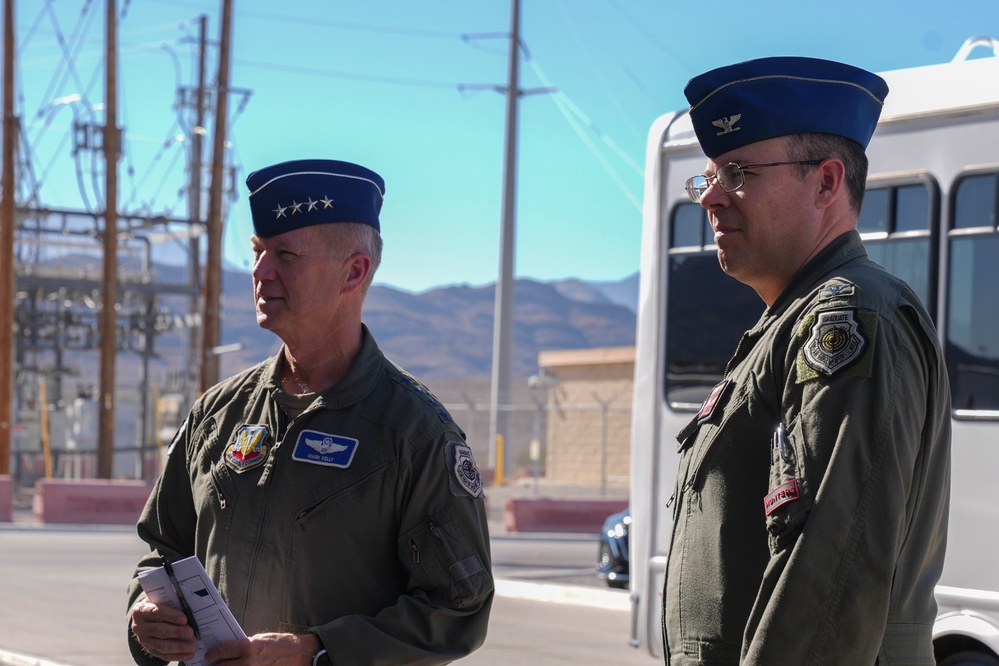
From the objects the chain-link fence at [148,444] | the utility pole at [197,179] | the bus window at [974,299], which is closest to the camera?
the bus window at [974,299]

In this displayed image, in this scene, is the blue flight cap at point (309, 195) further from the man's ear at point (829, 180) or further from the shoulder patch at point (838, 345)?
the shoulder patch at point (838, 345)

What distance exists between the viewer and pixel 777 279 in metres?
2.66

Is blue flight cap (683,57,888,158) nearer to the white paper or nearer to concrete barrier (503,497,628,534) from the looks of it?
the white paper

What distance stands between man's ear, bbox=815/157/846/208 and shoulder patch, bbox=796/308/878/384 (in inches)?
11.8

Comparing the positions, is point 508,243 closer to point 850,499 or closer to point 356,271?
point 356,271

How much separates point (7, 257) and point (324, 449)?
79.4 ft

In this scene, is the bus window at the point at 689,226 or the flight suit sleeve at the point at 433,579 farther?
the bus window at the point at 689,226

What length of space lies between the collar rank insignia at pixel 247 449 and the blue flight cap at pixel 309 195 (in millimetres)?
488

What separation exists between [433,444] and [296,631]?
0.52 metres

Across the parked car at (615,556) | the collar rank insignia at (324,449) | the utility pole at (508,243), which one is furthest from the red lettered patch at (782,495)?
the utility pole at (508,243)

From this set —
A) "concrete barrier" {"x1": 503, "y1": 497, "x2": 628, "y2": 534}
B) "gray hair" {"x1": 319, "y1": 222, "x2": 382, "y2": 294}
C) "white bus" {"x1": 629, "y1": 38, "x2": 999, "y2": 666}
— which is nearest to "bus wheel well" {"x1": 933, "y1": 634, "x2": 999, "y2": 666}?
"white bus" {"x1": 629, "y1": 38, "x2": 999, "y2": 666}

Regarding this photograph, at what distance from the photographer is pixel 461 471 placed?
313 centimetres

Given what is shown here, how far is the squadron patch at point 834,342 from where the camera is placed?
232cm

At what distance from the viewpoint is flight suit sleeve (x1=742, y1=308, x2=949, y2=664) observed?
7.29 ft
